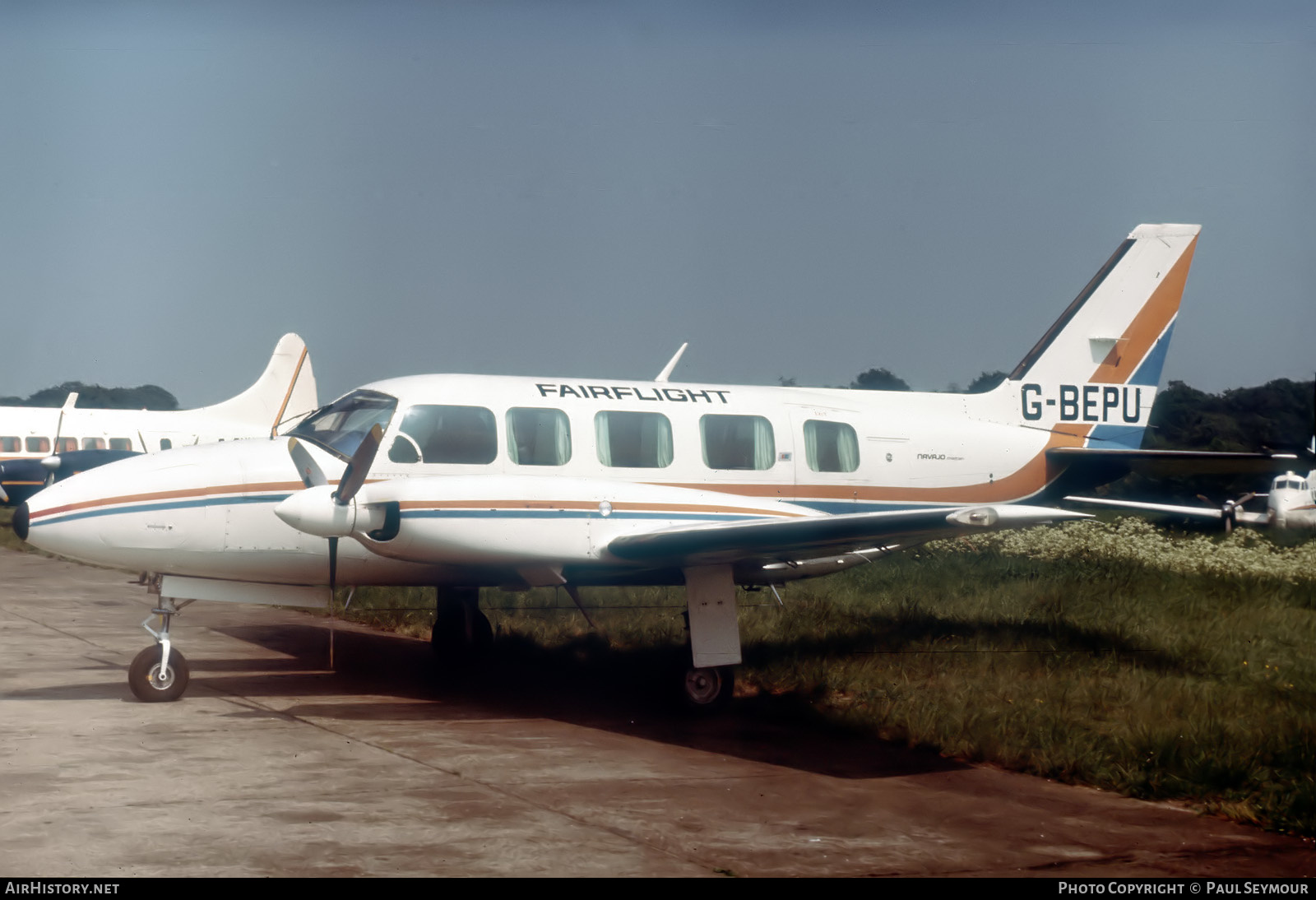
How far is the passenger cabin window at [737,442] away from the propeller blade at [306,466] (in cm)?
318

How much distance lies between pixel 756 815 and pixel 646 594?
9727 mm

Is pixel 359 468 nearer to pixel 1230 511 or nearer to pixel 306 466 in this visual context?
pixel 306 466

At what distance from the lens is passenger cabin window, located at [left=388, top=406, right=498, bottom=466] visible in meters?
10.0

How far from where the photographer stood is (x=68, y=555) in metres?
9.54

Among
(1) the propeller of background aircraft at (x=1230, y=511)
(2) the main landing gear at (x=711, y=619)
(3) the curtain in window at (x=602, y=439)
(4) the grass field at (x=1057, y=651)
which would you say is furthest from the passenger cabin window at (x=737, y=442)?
→ (1) the propeller of background aircraft at (x=1230, y=511)

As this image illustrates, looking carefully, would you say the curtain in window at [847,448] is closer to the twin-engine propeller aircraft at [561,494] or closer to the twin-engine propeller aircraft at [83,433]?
the twin-engine propeller aircraft at [561,494]

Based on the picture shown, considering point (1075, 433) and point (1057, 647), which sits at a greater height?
point (1075, 433)

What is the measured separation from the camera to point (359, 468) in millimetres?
9227

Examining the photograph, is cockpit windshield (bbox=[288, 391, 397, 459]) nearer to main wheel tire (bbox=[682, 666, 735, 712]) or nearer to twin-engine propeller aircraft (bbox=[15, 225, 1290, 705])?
twin-engine propeller aircraft (bbox=[15, 225, 1290, 705])

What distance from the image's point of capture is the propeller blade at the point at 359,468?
9.02 metres

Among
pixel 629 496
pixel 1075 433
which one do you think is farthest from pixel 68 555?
pixel 1075 433
